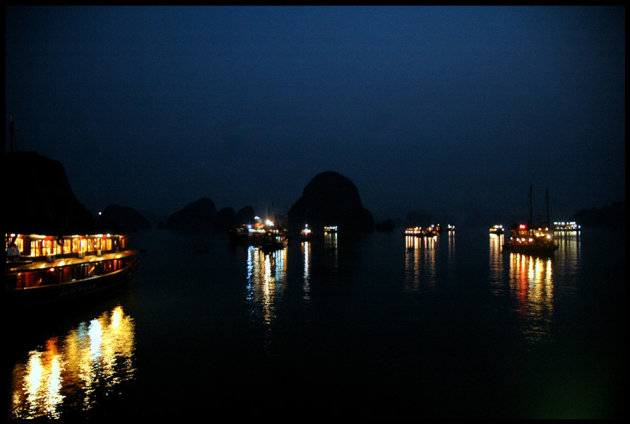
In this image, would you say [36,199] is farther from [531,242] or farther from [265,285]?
[531,242]

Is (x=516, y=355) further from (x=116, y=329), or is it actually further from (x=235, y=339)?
(x=116, y=329)

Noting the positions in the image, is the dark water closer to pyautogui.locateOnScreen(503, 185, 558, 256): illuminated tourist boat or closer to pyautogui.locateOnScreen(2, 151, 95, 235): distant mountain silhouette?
pyautogui.locateOnScreen(2, 151, 95, 235): distant mountain silhouette

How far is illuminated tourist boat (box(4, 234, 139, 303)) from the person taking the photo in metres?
29.8

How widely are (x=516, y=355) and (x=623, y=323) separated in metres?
14.3

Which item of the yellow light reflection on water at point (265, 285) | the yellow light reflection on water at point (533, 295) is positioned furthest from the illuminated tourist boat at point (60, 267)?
the yellow light reflection on water at point (533, 295)

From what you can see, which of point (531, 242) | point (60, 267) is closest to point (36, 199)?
point (60, 267)

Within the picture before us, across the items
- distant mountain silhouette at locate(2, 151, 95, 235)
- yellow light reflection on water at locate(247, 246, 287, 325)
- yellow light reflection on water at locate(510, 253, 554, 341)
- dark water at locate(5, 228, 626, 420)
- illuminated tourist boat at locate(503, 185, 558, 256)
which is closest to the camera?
dark water at locate(5, 228, 626, 420)

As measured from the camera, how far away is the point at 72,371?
19.9 meters

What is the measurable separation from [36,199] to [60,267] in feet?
52.7

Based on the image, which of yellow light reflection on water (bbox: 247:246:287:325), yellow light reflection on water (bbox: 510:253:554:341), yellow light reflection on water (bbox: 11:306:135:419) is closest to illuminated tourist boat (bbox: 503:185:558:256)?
yellow light reflection on water (bbox: 510:253:554:341)

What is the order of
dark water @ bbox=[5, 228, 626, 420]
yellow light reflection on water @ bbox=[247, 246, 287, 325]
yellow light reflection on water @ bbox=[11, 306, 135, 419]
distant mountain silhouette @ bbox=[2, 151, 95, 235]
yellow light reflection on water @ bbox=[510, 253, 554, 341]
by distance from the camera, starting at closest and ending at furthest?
1. yellow light reflection on water @ bbox=[11, 306, 135, 419]
2. dark water @ bbox=[5, 228, 626, 420]
3. yellow light reflection on water @ bbox=[510, 253, 554, 341]
4. yellow light reflection on water @ bbox=[247, 246, 287, 325]
5. distant mountain silhouette @ bbox=[2, 151, 95, 235]

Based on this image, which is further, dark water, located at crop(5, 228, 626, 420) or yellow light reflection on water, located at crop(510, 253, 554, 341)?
yellow light reflection on water, located at crop(510, 253, 554, 341)

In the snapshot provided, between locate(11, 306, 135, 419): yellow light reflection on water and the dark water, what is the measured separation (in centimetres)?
9

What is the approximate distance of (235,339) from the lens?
1015 inches
